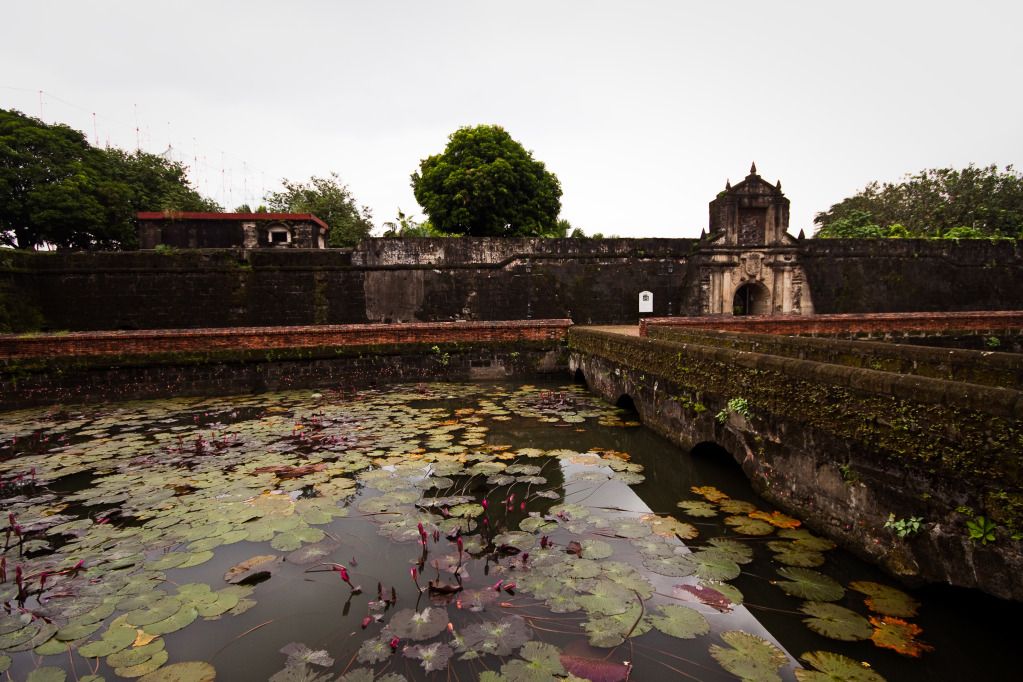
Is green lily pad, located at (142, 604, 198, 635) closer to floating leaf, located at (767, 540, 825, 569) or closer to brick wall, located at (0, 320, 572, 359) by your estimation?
floating leaf, located at (767, 540, 825, 569)

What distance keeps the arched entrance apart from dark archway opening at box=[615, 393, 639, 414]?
10.0m

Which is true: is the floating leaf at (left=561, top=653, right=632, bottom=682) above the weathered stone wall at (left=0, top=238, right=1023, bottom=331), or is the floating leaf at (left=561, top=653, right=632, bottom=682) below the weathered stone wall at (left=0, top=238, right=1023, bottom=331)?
below

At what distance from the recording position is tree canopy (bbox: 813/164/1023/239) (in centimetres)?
2566

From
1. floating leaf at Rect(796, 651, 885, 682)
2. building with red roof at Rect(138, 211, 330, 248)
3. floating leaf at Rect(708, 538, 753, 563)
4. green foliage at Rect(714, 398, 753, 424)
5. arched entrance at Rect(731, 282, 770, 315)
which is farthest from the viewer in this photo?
building with red roof at Rect(138, 211, 330, 248)

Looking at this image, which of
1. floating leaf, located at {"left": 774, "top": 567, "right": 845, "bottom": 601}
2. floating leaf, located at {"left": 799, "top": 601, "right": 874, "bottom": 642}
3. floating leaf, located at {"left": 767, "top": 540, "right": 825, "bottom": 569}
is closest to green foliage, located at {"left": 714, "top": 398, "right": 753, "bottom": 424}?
floating leaf, located at {"left": 767, "top": 540, "right": 825, "bottom": 569}

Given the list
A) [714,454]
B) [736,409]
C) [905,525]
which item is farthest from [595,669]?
[714,454]

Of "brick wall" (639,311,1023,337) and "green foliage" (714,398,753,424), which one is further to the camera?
"brick wall" (639,311,1023,337)

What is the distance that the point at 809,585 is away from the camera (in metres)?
2.55

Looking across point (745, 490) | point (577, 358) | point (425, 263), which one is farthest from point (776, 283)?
point (745, 490)

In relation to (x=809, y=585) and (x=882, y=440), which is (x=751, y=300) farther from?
(x=809, y=585)

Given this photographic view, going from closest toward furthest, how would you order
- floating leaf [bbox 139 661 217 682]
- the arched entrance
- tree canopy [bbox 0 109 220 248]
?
floating leaf [bbox 139 661 217 682] → the arched entrance → tree canopy [bbox 0 109 220 248]

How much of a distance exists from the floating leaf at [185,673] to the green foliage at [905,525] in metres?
3.26

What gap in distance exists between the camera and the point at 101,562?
116 inches

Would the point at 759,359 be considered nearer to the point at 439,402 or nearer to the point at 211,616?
the point at 211,616
